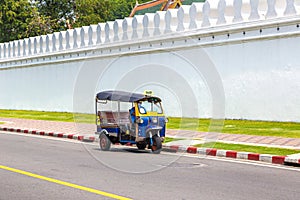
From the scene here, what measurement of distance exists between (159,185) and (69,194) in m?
1.45

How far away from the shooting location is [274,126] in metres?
17.3

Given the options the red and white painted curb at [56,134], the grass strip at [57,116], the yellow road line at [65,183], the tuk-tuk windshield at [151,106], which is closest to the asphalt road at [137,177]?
the yellow road line at [65,183]

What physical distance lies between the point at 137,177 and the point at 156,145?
395 centimetres

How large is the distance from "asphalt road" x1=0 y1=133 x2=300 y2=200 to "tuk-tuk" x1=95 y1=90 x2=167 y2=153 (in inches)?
16.0

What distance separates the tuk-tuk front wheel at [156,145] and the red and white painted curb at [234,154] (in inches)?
34.3

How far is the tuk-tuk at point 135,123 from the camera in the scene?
42.7 ft

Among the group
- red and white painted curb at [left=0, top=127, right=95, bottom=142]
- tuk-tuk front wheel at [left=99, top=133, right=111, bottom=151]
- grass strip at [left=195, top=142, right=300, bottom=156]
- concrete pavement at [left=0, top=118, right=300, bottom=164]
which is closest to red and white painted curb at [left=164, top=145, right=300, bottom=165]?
concrete pavement at [left=0, top=118, right=300, bottom=164]

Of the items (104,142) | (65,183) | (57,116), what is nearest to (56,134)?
(104,142)

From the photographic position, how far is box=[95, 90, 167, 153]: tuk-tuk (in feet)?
42.7

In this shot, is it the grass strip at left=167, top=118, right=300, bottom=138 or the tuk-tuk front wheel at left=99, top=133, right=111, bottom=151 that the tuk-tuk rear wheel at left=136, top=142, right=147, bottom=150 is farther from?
the grass strip at left=167, top=118, right=300, bottom=138

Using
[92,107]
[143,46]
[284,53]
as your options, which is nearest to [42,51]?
[92,107]

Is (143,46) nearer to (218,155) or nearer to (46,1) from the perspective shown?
(218,155)

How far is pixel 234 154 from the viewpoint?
12438mm

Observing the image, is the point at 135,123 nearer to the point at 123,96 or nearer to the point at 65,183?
the point at 123,96
